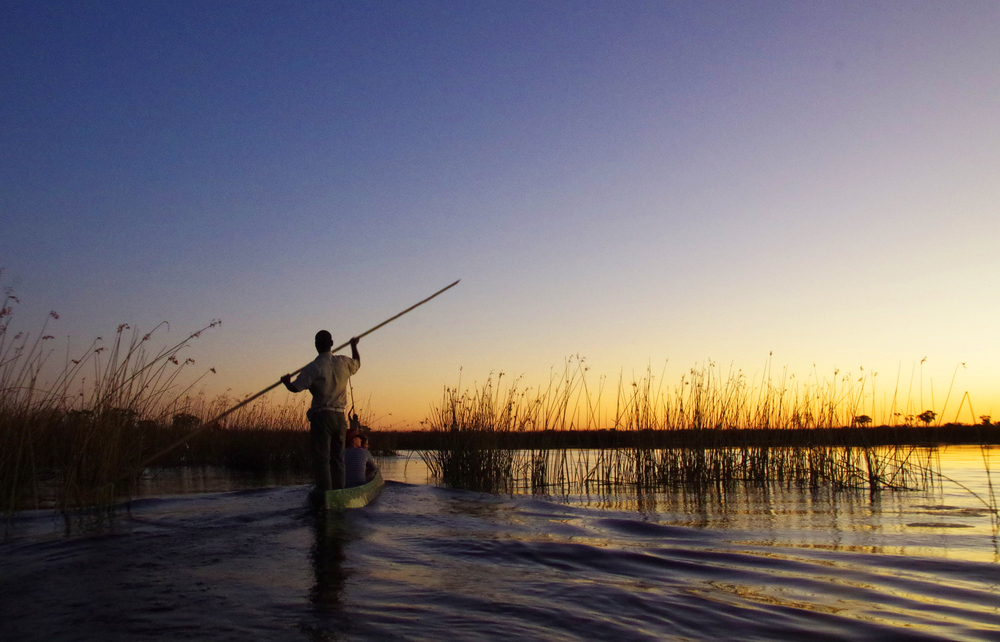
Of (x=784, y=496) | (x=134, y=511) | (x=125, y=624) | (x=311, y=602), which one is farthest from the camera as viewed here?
(x=784, y=496)

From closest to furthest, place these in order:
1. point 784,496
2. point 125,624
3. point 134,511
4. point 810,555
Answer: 1. point 125,624
2. point 810,555
3. point 134,511
4. point 784,496

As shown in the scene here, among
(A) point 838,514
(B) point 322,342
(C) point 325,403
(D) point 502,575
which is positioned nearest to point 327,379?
(C) point 325,403

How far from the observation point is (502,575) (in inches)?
234

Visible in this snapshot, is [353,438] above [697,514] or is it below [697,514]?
above

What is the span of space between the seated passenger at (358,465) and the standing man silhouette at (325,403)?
132 centimetres

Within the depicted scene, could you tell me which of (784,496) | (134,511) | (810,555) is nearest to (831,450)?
(784,496)

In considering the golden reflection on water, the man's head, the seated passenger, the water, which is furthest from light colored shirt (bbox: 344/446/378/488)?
the man's head

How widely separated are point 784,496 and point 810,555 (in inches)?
237

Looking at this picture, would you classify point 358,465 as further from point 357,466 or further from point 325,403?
point 325,403

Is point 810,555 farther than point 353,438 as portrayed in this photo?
No

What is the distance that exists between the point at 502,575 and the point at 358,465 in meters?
6.12

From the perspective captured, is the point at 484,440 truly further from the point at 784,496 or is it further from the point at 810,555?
the point at 810,555

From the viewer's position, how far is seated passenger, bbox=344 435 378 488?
11430 millimetres

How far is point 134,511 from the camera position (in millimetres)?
9859
